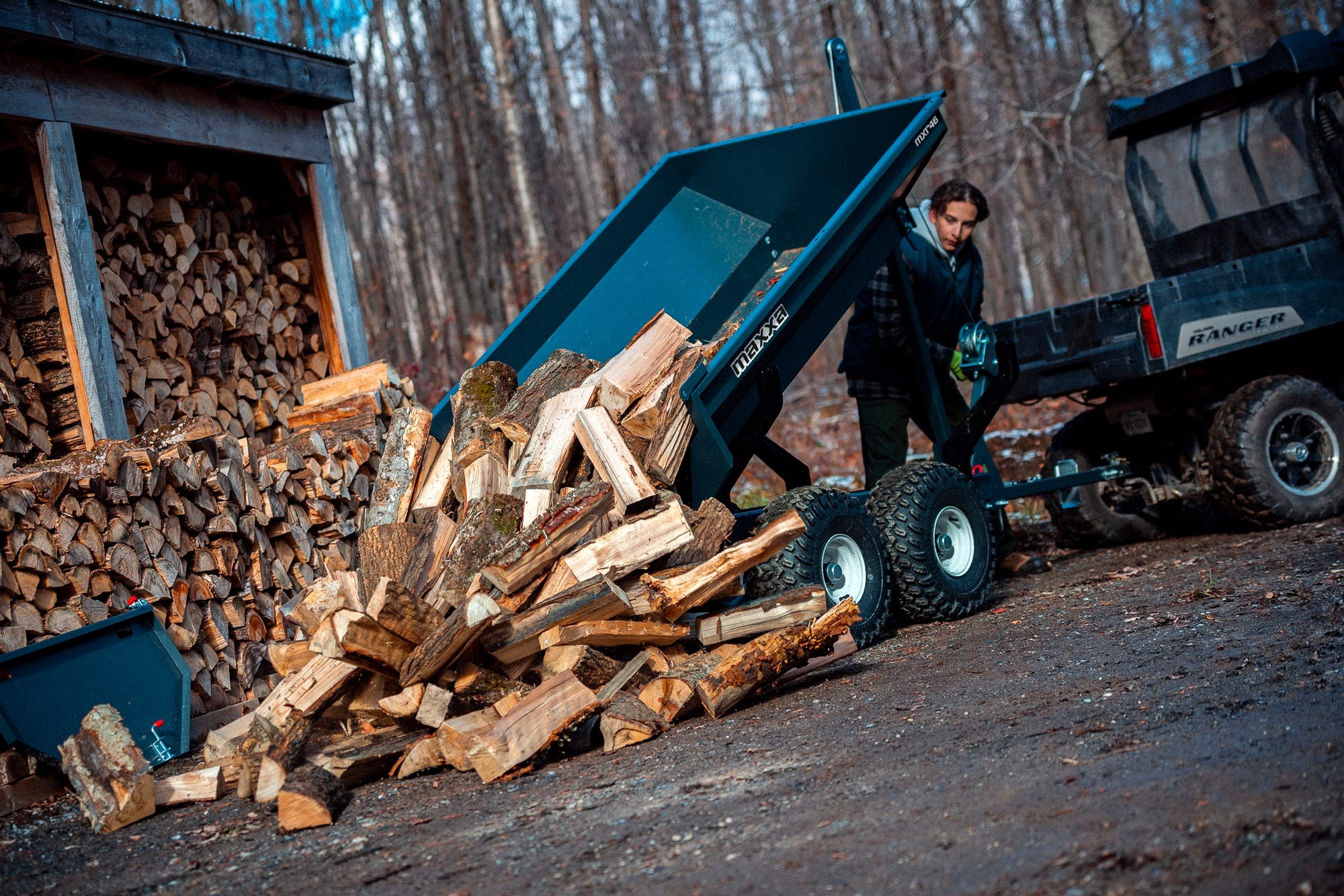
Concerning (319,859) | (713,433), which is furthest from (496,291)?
(319,859)

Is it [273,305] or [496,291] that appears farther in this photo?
[496,291]

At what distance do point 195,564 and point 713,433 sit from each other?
2.56 meters

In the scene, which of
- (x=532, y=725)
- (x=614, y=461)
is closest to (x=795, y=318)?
(x=614, y=461)

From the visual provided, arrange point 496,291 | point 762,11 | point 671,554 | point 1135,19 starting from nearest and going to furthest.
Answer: point 671,554, point 1135,19, point 496,291, point 762,11

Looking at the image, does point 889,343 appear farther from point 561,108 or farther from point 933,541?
point 561,108

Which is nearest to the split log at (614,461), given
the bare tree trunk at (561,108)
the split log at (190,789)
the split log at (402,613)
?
the split log at (402,613)

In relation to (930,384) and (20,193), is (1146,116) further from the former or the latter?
(20,193)

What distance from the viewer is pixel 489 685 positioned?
4.05 m

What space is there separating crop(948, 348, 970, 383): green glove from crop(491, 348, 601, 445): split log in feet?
6.78

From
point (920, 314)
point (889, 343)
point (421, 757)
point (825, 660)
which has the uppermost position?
point (920, 314)

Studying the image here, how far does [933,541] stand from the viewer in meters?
5.37

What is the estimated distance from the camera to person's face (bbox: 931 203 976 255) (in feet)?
19.9

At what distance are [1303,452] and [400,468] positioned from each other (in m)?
5.10

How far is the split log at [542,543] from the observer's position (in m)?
4.04
